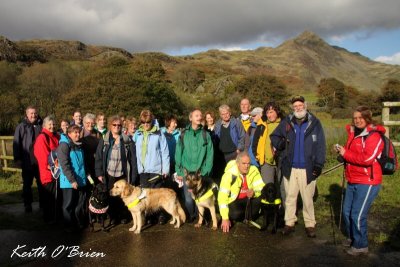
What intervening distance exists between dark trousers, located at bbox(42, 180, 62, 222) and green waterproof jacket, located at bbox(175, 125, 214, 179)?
97.5 inches

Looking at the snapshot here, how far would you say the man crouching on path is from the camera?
5.60 meters

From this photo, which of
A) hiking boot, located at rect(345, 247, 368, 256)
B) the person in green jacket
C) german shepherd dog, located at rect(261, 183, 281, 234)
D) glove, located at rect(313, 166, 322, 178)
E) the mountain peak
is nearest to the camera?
hiking boot, located at rect(345, 247, 368, 256)

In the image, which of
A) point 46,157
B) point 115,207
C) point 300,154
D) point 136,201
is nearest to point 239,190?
point 300,154

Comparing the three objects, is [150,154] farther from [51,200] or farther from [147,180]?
[51,200]

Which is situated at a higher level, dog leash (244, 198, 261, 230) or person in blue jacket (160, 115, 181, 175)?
person in blue jacket (160, 115, 181, 175)

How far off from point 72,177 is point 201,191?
7.22 ft

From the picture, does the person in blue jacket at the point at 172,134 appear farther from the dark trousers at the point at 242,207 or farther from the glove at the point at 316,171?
the glove at the point at 316,171

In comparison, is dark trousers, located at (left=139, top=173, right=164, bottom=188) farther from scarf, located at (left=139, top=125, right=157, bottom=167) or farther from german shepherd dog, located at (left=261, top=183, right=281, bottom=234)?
german shepherd dog, located at (left=261, top=183, right=281, bottom=234)

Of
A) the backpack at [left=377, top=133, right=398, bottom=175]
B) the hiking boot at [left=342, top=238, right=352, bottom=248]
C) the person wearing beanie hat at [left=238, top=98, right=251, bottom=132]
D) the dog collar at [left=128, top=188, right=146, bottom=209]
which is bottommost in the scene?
the hiking boot at [left=342, top=238, right=352, bottom=248]

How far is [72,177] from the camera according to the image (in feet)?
18.5

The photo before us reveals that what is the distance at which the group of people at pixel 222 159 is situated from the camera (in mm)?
4718

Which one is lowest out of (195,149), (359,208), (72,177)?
(359,208)

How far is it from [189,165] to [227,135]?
1.18m

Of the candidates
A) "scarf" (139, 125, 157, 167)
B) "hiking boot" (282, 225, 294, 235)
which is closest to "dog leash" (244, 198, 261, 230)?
"hiking boot" (282, 225, 294, 235)
